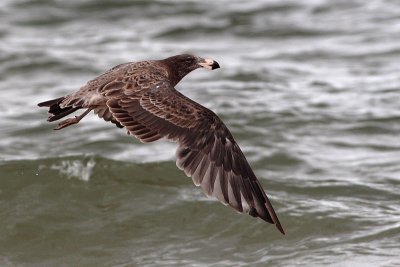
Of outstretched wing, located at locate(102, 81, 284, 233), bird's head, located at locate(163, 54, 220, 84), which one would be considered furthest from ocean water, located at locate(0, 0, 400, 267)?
bird's head, located at locate(163, 54, 220, 84)

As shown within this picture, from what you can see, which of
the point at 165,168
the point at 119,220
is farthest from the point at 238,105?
the point at 119,220

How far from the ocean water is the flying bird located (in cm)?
143

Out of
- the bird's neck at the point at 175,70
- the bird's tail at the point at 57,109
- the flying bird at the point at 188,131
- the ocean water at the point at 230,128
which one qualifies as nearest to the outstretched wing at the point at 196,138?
the flying bird at the point at 188,131

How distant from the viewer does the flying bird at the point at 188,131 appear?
700cm

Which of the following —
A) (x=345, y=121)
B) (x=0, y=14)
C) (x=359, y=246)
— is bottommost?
(x=359, y=246)

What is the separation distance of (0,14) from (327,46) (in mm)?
4775

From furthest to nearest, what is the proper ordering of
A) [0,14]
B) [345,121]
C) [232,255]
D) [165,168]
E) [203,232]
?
[0,14] → [345,121] → [165,168] → [203,232] → [232,255]

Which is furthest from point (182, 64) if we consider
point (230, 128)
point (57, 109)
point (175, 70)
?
point (230, 128)

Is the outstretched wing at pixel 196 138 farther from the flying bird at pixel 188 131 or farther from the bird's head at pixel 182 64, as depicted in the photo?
the bird's head at pixel 182 64

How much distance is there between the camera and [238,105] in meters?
12.1

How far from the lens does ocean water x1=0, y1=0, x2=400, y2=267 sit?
882cm

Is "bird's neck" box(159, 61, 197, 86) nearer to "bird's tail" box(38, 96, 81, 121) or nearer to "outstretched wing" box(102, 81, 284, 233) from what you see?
"outstretched wing" box(102, 81, 284, 233)

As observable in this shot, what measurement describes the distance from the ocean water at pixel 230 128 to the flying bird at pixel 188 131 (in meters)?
1.43

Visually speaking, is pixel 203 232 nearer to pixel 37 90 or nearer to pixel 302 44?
pixel 37 90
